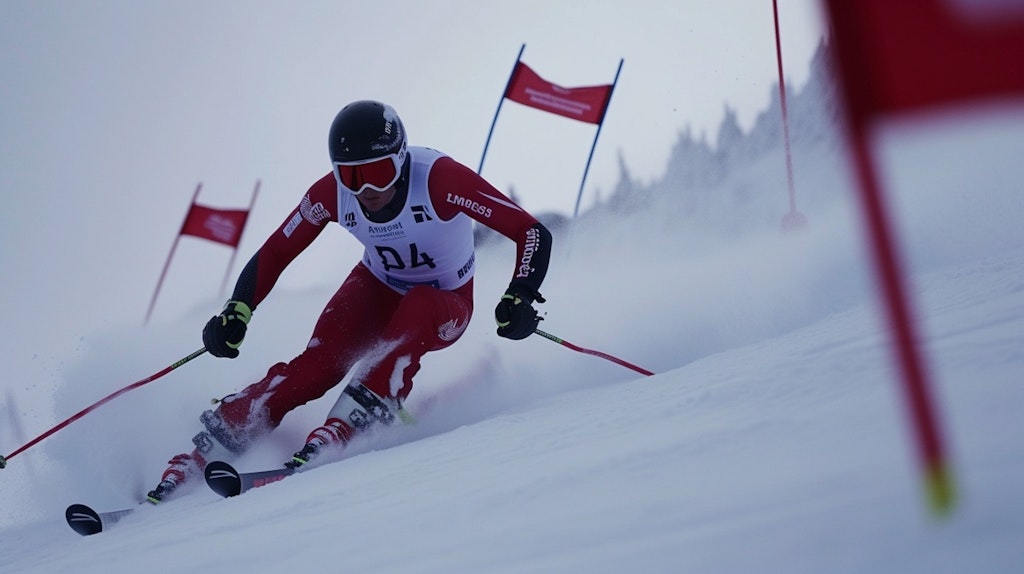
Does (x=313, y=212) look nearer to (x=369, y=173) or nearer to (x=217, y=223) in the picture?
(x=369, y=173)

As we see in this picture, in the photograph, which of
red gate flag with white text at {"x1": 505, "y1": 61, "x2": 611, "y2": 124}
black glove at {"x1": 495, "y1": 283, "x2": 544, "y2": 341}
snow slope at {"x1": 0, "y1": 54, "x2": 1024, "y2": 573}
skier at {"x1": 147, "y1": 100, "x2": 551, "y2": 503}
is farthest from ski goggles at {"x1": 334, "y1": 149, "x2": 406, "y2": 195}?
red gate flag with white text at {"x1": 505, "y1": 61, "x2": 611, "y2": 124}

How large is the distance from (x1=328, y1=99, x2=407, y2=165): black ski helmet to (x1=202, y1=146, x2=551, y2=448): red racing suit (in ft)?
0.76

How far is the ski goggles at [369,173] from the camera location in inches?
140

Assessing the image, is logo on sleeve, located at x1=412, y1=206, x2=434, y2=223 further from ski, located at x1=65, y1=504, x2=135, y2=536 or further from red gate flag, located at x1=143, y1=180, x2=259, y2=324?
red gate flag, located at x1=143, y1=180, x2=259, y2=324

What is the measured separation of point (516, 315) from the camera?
11.4ft

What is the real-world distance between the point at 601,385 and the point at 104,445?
244 centimetres

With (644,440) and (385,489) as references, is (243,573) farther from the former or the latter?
(644,440)

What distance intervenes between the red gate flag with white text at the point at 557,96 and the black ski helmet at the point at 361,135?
5221 millimetres

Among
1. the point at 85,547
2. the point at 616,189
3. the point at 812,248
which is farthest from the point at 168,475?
the point at 616,189

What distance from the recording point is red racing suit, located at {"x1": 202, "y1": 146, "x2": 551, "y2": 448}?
11.6ft

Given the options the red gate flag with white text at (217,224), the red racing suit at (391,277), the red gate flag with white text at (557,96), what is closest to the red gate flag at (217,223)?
the red gate flag with white text at (217,224)

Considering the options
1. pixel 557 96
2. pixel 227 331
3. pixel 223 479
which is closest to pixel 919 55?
pixel 223 479

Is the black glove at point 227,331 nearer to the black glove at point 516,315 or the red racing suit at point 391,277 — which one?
the red racing suit at point 391,277

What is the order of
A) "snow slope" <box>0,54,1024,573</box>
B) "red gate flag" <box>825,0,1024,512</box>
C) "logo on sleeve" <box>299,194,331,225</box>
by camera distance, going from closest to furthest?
"red gate flag" <box>825,0,1024,512</box>, "snow slope" <box>0,54,1024,573</box>, "logo on sleeve" <box>299,194,331,225</box>
